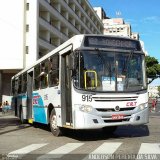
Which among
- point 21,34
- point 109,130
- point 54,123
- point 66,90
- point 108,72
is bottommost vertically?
point 109,130

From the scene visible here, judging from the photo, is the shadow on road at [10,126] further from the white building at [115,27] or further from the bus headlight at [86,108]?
the white building at [115,27]

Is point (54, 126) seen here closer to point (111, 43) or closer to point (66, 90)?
point (66, 90)

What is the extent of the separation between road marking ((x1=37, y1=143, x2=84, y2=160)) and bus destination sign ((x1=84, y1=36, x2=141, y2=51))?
3.17 meters

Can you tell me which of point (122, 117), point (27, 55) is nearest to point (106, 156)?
point (122, 117)

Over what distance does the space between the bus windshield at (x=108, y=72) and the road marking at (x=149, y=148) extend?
208 centimetres

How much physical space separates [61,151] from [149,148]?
2.37 meters

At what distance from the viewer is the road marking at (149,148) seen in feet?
32.8

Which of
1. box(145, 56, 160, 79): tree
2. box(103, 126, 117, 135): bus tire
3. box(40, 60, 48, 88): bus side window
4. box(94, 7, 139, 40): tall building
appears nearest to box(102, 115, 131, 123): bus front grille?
box(103, 126, 117, 135): bus tire

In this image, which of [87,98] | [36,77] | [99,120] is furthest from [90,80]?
[36,77]

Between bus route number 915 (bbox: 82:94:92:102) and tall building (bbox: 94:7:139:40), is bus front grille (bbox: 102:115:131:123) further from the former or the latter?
tall building (bbox: 94:7:139:40)

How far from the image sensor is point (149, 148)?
10664 millimetres

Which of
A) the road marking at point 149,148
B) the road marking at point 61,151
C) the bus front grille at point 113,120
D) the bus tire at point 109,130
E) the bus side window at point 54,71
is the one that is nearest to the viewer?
the road marking at point 61,151

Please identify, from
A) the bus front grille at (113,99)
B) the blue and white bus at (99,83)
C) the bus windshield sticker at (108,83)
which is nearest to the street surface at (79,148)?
the blue and white bus at (99,83)

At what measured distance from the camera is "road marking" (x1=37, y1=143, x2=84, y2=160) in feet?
32.0
